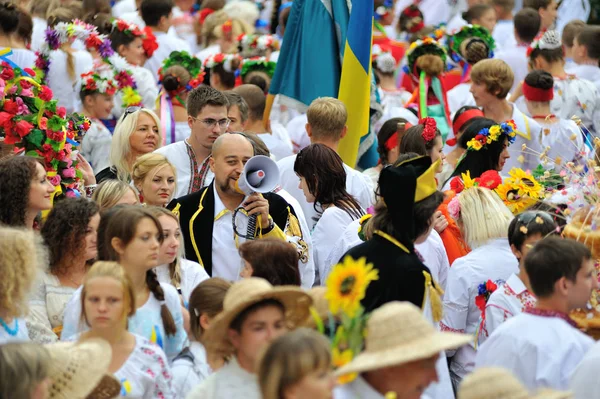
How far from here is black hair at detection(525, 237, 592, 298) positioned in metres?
5.11

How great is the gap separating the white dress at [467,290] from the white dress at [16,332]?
240 centimetres

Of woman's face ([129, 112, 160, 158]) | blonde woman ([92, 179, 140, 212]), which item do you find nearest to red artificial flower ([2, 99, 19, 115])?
blonde woman ([92, 179, 140, 212])

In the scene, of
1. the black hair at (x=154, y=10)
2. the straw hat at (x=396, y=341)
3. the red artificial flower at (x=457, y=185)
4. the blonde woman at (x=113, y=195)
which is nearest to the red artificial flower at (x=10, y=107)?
the blonde woman at (x=113, y=195)

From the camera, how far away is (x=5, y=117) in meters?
7.26

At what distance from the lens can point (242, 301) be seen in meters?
4.57

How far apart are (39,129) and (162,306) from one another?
210 centimetres

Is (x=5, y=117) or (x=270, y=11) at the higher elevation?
(x=5, y=117)

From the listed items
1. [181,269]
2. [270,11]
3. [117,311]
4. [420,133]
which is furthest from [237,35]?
[117,311]

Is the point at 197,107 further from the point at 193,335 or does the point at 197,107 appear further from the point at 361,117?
the point at 193,335

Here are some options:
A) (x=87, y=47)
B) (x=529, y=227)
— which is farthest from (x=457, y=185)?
(x=87, y=47)

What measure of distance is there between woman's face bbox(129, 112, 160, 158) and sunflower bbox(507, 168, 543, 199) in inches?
106

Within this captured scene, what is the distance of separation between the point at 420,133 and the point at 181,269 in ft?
9.04

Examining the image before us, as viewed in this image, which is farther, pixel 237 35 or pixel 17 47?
pixel 237 35

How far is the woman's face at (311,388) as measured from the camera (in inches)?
154
